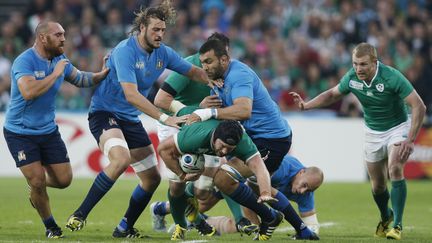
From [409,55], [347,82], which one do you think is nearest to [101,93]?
[347,82]

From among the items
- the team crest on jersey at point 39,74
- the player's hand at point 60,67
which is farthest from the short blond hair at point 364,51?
the team crest on jersey at point 39,74

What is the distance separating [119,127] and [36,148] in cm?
103

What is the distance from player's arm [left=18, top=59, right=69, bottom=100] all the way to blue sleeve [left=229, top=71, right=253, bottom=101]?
185cm

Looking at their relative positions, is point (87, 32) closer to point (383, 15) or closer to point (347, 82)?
point (383, 15)

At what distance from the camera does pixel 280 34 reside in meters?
24.6

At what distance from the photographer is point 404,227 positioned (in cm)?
1245

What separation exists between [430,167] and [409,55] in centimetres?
356

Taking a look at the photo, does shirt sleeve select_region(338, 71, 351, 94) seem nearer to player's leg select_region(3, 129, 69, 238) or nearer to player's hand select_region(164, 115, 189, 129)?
player's hand select_region(164, 115, 189, 129)

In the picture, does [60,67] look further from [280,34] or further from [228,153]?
[280,34]

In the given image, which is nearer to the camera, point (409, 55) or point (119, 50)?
point (119, 50)

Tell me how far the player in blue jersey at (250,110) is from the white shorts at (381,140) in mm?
1164

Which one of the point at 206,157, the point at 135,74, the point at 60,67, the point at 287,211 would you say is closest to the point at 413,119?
the point at 287,211

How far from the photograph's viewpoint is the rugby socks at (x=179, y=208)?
34.8ft

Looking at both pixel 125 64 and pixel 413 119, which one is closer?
pixel 125 64
